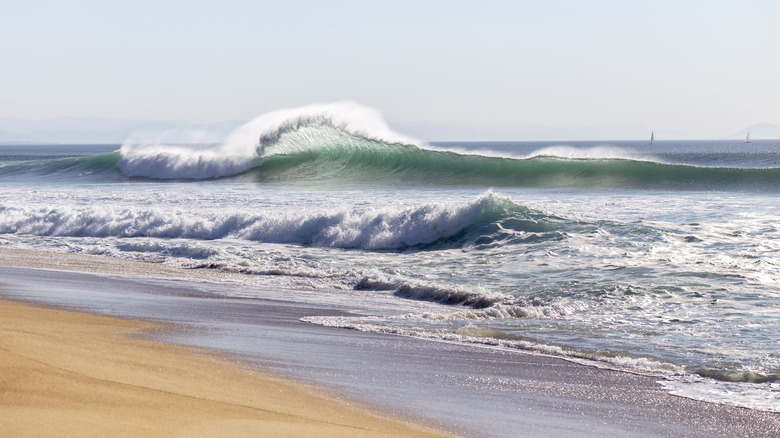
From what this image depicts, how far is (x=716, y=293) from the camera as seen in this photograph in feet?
21.2

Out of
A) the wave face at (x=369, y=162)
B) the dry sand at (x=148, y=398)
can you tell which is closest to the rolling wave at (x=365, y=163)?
the wave face at (x=369, y=162)

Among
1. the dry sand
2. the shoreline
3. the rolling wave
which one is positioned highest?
the rolling wave

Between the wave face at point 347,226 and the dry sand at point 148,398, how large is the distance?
22.0 feet

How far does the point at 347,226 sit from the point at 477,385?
7.74 meters

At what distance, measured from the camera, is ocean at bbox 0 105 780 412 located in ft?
17.2

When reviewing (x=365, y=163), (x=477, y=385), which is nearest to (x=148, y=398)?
(x=477, y=385)

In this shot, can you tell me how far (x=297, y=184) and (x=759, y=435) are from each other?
19315mm

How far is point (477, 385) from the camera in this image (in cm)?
404

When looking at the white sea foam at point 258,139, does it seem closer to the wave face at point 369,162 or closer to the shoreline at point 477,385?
the wave face at point 369,162

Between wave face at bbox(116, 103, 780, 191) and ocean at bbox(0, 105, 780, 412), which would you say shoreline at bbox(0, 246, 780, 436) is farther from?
wave face at bbox(116, 103, 780, 191)

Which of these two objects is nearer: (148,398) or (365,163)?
(148,398)

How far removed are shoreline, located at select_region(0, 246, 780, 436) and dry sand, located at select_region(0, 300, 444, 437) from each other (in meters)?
0.27

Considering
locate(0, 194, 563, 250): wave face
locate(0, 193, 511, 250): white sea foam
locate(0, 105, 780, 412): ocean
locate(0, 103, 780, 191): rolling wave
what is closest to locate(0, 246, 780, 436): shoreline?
locate(0, 105, 780, 412): ocean

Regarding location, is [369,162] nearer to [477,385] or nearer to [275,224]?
[275,224]
